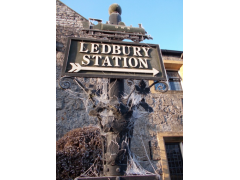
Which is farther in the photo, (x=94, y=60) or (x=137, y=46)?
(x=137, y=46)

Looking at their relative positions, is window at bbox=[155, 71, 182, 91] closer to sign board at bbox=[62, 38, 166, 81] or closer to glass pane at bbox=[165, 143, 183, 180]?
glass pane at bbox=[165, 143, 183, 180]

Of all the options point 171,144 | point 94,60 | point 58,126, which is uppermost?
point 94,60

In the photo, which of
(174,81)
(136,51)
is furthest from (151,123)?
(136,51)

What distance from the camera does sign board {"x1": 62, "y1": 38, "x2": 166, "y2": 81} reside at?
2340 mm

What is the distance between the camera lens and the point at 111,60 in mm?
2514

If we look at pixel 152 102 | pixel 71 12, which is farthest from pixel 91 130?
pixel 71 12

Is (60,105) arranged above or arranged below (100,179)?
above

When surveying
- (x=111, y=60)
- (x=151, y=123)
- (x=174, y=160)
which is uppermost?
(x=111, y=60)

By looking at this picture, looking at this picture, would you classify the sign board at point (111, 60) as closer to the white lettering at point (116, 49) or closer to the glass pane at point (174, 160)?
the white lettering at point (116, 49)

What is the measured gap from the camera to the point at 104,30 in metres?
3.00

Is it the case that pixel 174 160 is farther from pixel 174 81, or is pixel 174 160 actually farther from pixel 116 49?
pixel 116 49

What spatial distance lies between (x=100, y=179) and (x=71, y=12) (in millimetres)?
6336

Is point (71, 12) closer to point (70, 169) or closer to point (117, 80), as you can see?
point (117, 80)

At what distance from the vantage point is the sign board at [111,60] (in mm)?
2340
